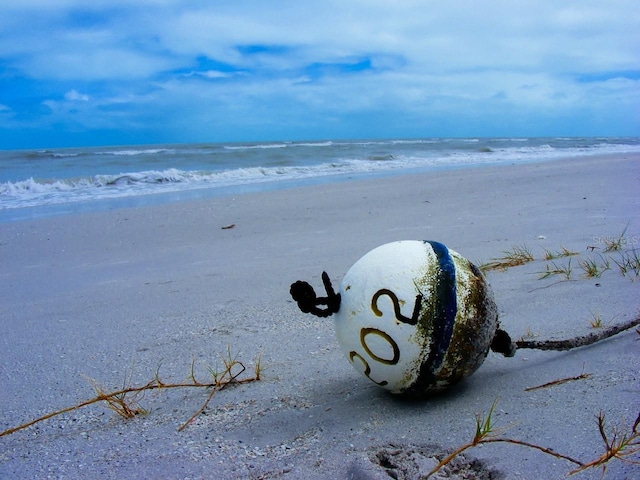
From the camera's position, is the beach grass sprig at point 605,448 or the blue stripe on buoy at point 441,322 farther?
the blue stripe on buoy at point 441,322

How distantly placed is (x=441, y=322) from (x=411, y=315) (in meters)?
0.11

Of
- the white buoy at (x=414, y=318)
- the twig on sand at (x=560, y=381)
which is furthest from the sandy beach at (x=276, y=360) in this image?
the white buoy at (x=414, y=318)

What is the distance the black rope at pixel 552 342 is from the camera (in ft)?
7.63

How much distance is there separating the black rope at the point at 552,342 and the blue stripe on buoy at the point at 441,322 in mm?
307

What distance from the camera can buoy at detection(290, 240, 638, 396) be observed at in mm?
2094

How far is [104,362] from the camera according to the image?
3.05m

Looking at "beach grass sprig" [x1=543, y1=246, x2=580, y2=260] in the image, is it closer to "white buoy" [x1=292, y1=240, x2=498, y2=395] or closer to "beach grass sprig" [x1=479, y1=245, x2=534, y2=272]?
"beach grass sprig" [x1=479, y1=245, x2=534, y2=272]

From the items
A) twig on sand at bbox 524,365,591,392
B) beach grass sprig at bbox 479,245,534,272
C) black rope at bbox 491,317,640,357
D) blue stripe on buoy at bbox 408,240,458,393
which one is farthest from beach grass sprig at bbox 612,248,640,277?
blue stripe on buoy at bbox 408,240,458,393

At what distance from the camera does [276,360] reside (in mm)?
2928

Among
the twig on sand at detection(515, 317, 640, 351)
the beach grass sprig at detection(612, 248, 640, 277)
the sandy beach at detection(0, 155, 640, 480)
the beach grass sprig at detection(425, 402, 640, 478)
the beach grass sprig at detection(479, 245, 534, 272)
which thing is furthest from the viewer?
the beach grass sprig at detection(479, 245, 534, 272)

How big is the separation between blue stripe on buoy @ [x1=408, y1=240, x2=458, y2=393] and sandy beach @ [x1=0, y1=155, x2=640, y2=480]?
190mm

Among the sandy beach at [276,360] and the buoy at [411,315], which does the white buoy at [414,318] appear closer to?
the buoy at [411,315]

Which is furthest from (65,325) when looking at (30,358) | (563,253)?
(563,253)

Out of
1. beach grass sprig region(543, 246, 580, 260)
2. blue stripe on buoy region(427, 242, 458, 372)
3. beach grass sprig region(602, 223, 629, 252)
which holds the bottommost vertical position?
beach grass sprig region(543, 246, 580, 260)
